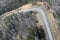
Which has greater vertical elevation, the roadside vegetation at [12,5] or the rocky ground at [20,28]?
the roadside vegetation at [12,5]

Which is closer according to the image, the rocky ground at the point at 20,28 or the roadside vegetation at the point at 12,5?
the rocky ground at the point at 20,28

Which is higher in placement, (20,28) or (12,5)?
(12,5)

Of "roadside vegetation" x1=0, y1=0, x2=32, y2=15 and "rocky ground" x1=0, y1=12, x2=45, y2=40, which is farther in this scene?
"roadside vegetation" x1=0, y1=0, x2=32, y2=15

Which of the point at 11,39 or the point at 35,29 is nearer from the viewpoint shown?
the point at 11,39

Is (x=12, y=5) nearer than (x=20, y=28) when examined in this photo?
No

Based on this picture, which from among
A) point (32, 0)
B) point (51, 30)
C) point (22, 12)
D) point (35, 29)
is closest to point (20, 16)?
point (22, 12)

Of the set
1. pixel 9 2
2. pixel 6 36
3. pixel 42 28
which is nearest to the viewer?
pixel 6 36

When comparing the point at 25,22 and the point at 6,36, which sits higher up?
the point at 25,22

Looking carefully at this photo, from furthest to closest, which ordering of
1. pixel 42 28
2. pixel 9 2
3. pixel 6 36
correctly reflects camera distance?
pixel 9 2 < pixel 42 28 < pixel 6 36

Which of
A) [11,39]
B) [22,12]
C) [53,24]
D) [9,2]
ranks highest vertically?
[9,2]

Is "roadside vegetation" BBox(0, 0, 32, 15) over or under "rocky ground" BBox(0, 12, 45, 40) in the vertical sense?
over

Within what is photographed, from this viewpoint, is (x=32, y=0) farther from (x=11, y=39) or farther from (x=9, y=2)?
(x=11, y=39)
